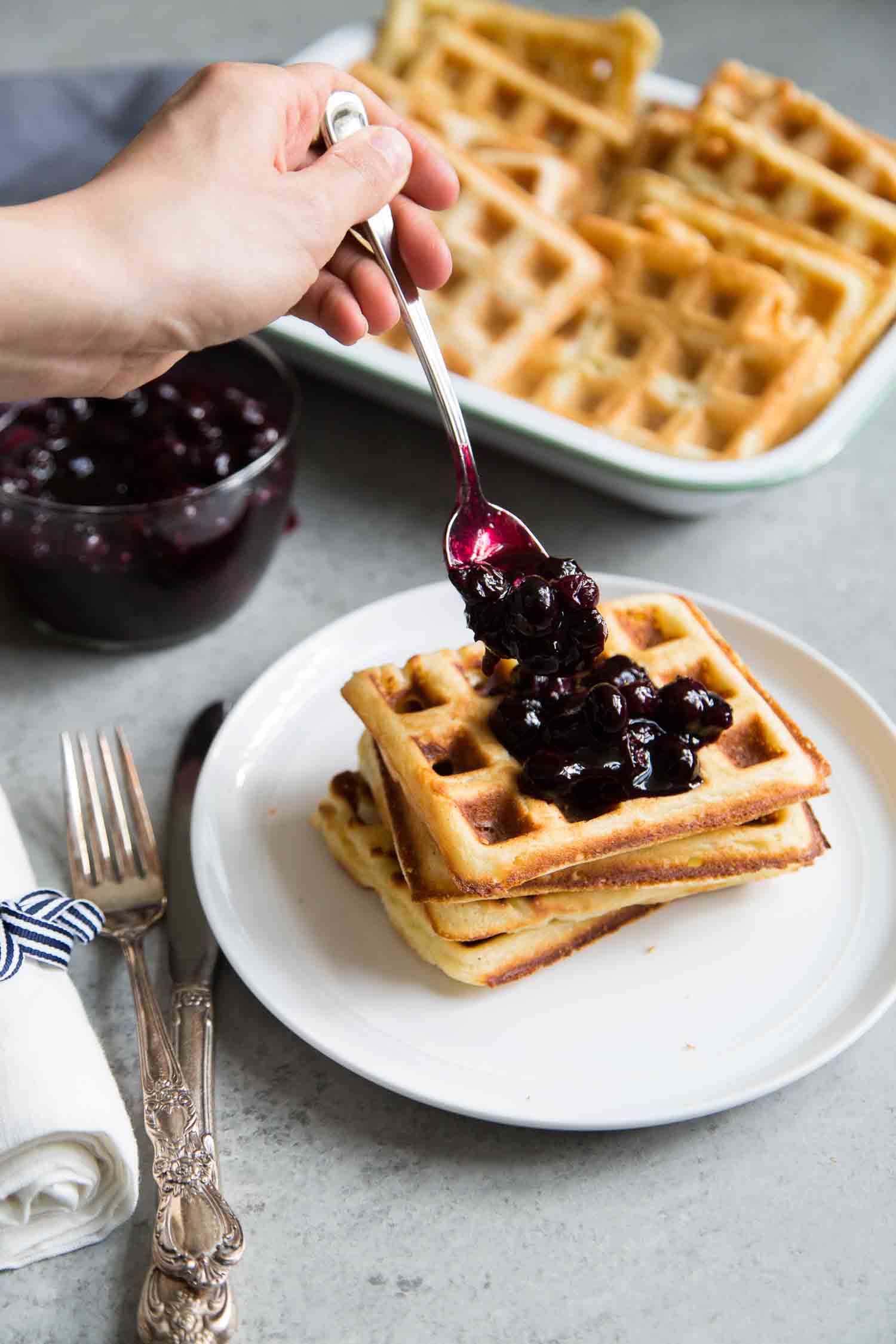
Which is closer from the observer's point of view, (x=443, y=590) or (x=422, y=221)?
(x=422, y=221)

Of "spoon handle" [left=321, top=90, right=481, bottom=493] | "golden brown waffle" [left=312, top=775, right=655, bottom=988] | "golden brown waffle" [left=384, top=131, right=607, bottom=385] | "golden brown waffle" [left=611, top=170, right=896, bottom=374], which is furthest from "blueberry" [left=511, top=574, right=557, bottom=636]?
"golden brown waffle" [left=611, top=170, right=896, bottom=374]

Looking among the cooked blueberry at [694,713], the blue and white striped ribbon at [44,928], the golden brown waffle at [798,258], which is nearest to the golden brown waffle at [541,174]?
the golden brown waffle at [798,258]

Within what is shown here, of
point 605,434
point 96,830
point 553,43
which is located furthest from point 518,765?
point 553,43

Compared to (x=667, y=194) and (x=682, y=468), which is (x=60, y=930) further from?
(x=667, y=194)

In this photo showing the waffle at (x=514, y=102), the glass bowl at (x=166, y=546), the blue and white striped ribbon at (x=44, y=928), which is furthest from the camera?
the waffle at (x=514, y=102)

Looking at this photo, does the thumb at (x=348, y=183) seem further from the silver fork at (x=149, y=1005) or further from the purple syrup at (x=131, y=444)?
the silver fork at (x=149, y=1005)

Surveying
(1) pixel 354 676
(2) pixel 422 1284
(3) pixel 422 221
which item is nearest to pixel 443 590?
(1) pixel 354 676
